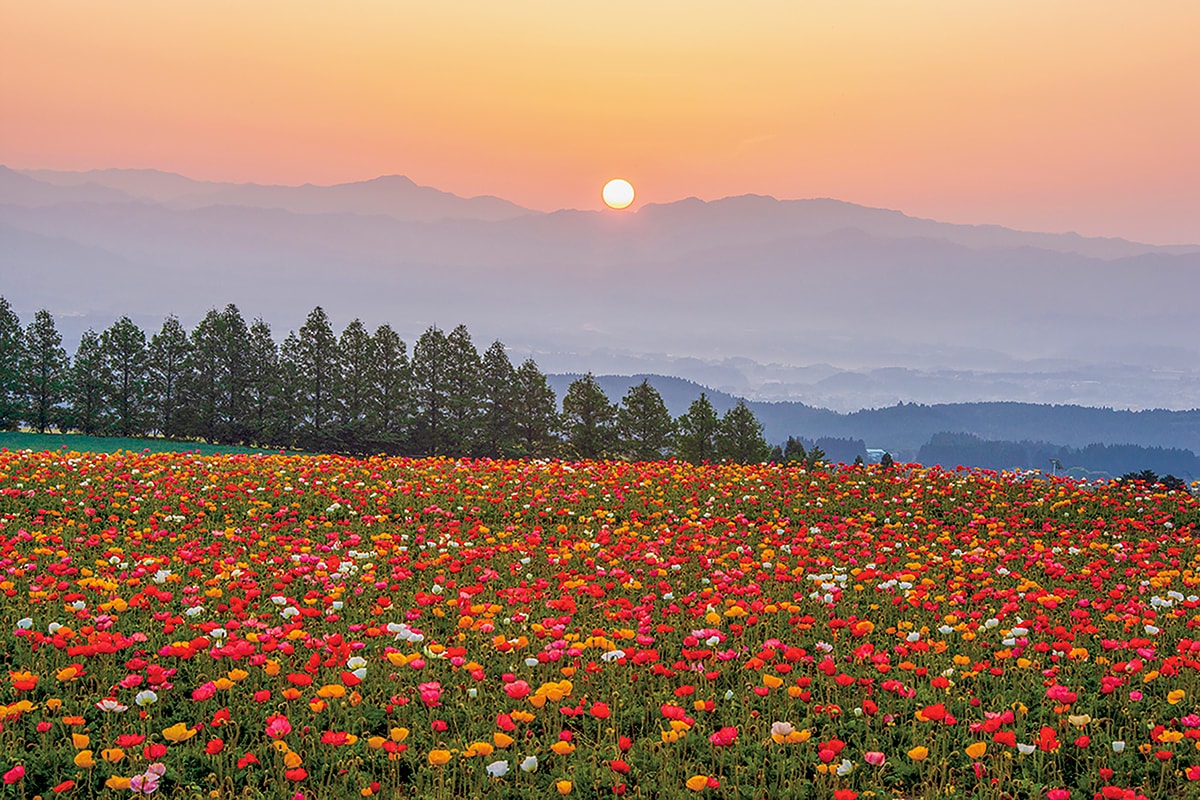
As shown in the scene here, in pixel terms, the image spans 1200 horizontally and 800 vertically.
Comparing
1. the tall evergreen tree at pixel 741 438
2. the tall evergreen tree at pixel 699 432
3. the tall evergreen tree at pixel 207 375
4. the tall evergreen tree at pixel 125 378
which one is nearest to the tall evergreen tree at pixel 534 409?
the tall evergreen tree at pixel 699 432

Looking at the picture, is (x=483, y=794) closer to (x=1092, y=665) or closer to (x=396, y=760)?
(x=396, y=760)

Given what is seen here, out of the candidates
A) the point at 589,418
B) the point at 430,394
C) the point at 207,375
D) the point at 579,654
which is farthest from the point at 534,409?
the point at 579,654

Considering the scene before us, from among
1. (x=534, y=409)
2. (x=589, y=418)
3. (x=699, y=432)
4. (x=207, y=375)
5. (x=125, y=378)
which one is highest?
Result: (x=207, y=375)

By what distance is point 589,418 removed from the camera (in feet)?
172

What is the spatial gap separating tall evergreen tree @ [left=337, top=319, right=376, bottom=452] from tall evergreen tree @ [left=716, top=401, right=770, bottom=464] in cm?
2206

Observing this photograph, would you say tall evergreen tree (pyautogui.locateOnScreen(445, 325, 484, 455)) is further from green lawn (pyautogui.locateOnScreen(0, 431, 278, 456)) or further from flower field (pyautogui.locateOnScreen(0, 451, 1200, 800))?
flower field (pyautogui.locateOnScreen(0, 451, 1200, 800))

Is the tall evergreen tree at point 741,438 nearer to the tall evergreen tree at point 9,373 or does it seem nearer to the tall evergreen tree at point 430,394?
the tall evergreen tree at point 430,394

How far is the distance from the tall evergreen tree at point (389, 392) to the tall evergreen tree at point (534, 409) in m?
6.95

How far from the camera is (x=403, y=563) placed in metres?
9.80

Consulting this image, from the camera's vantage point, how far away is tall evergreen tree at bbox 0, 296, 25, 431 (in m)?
46.7

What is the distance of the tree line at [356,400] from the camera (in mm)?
51312

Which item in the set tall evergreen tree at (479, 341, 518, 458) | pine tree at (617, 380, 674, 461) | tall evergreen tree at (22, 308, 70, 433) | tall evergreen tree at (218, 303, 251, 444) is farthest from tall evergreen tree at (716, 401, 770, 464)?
tall evergreen tree at (22, 308, 70, 433)

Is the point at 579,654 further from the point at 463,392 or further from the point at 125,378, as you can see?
the point at 125,378

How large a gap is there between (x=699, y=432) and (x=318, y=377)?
24284mm
